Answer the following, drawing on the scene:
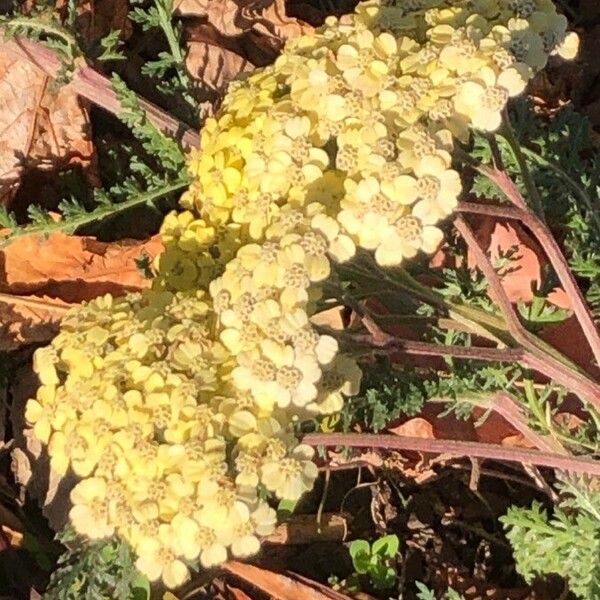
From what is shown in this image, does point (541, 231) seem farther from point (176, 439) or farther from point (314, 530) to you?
point (314, 530)

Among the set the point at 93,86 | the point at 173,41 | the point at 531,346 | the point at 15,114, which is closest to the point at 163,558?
the point at 531,346

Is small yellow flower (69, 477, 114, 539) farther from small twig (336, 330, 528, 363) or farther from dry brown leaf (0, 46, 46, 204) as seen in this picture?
dry brown leaf (0, 46, 46, 204)

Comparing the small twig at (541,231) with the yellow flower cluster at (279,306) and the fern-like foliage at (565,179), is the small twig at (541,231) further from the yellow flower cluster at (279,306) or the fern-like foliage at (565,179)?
the fern-like foliage at (565,179)

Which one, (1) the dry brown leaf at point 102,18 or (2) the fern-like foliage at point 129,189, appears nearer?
(2) the fern-like foliage at point 129,189

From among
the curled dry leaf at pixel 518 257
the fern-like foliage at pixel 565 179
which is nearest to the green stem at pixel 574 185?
the fern-like foliage at pixel 565 179

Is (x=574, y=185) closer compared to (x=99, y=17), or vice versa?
(x=574, y=185)

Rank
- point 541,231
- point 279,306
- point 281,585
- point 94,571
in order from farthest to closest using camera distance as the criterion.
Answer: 1. point 281,585
2. point 94,571
3. point 541,231
4. point 279,306

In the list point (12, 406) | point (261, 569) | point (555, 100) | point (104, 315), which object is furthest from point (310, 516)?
point (555, 100)
